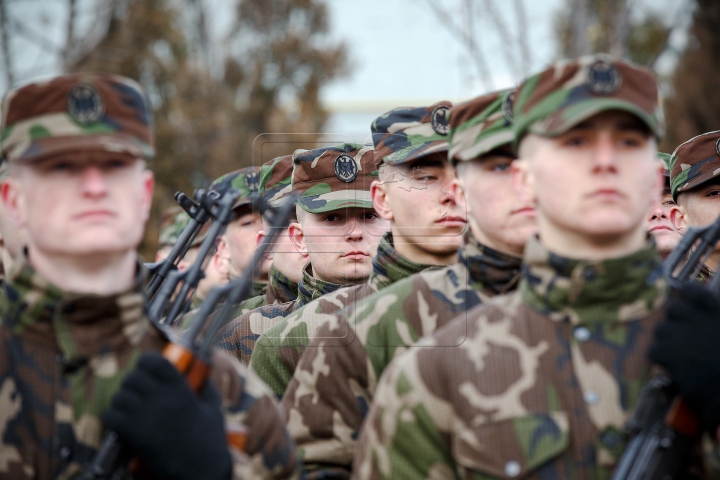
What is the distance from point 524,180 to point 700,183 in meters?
3.21

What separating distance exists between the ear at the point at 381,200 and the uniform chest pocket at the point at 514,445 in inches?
86.5

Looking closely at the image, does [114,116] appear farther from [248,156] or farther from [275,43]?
[275,43]

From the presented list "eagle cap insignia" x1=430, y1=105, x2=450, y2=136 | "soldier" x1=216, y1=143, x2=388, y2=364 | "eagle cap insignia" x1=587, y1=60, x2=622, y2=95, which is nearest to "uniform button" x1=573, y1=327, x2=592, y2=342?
"eagle cap insignia" x1=587, y1=60, x2=622, y2=95

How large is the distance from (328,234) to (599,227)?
3.11 m

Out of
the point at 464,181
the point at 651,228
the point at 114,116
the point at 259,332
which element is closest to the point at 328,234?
the point at 259,332

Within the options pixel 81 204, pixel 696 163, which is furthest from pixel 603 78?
pixel 696 163

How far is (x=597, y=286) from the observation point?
329cm

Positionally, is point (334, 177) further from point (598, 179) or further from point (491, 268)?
point (598, 179)

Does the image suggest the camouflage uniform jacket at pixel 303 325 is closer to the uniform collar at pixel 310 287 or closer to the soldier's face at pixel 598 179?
the uniform collar at pixel 310 287

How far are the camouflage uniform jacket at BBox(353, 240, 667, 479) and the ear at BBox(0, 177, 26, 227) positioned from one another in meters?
1.33

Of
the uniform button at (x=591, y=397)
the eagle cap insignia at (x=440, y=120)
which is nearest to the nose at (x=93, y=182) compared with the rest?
the uniform button at (x=591, y=397)

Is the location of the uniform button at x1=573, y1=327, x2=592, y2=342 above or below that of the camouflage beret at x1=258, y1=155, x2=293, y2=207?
above

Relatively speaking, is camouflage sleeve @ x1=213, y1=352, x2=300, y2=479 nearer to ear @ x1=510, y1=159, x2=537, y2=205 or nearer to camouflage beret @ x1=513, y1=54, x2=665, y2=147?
ear @ x1=510, y1=159, x2=537, y2=205

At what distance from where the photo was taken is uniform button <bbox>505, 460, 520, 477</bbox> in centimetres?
323
